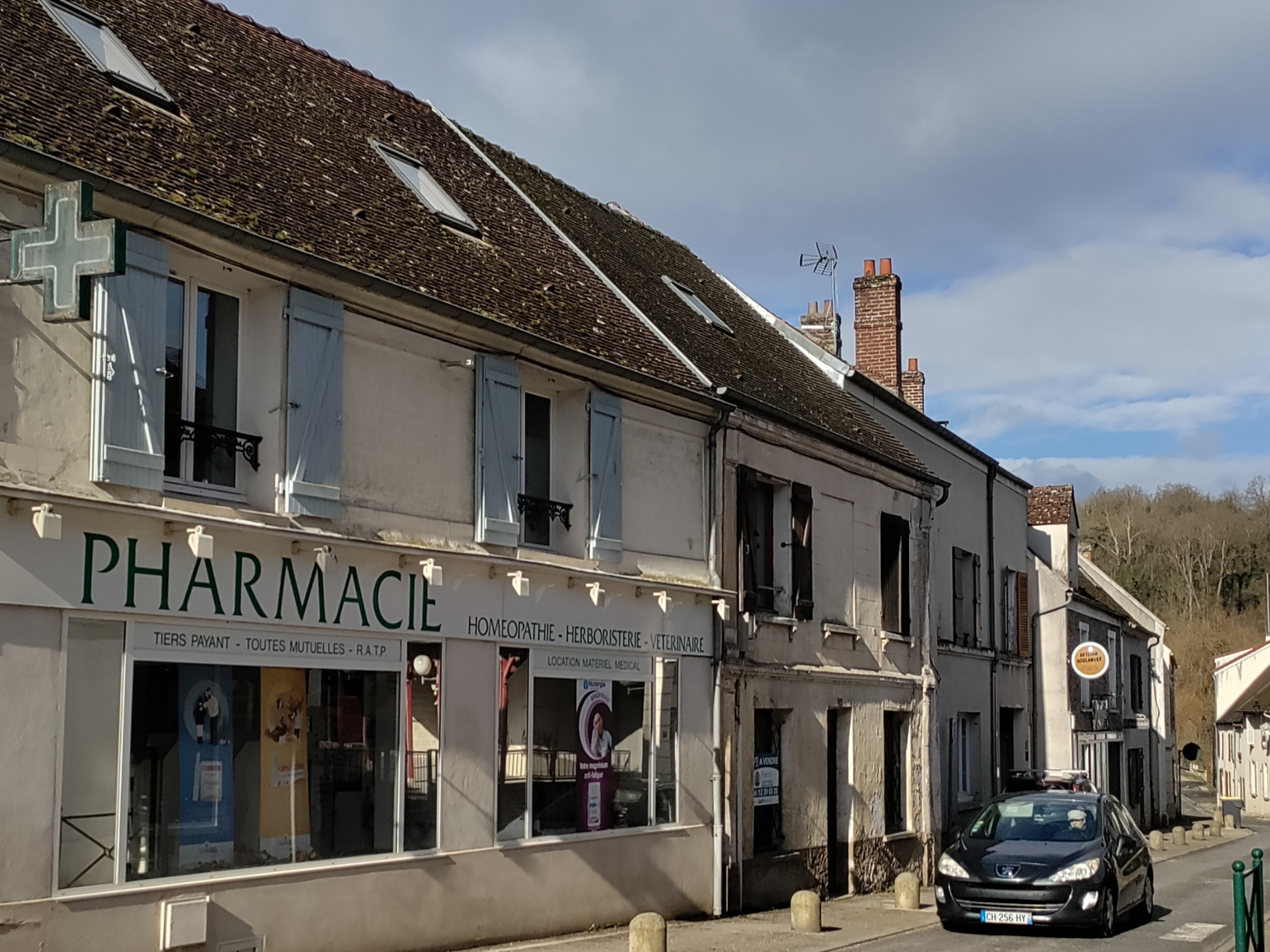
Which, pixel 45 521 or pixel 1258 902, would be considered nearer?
pixel 45 521

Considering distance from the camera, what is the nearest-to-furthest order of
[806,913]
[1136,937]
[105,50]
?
[105,50] < [1136,937] < [806,913]

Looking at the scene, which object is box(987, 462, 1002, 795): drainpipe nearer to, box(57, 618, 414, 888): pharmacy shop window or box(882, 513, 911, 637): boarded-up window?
box(882, 513, 911, 637): boarded-up window

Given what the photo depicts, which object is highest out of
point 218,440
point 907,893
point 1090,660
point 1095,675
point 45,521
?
point 218,440

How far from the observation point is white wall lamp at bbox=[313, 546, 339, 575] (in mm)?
10914

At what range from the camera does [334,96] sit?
52.3ft

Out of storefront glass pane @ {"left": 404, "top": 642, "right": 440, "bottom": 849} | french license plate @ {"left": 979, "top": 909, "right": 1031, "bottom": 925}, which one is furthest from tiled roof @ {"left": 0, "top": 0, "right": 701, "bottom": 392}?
french license plate @ {"left": 979, "top": 909, "right": 1031, "bottom": 925}

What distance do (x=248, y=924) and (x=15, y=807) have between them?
206cm

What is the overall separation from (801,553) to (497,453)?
19.6 ft

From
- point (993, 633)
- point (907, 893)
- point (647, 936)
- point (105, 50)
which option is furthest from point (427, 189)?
point (993, 633)

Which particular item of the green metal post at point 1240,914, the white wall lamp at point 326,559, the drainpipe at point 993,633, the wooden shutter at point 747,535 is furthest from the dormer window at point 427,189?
the drainpipe at point 993,633

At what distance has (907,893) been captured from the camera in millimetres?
16641

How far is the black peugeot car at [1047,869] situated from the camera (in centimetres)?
1346

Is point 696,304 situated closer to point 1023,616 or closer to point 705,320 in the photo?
point 705,320

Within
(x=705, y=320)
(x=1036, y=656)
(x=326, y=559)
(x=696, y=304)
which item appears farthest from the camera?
(x=1036, y=656)
